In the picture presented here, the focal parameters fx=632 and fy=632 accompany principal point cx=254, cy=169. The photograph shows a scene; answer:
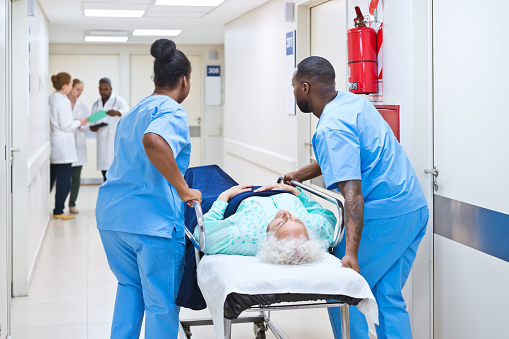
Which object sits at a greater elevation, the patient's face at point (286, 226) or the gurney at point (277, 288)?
the patient's face at point (286, 226)

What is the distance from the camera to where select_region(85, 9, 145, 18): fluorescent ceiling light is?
6.86 meters

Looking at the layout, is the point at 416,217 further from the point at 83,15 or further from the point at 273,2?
the point at 83,15

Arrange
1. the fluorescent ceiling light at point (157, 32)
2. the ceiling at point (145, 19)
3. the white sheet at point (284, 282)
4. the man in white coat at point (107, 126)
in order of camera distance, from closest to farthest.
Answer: the white sheet at point (284, 282) → the ceiling at point (145, 19) → the man in white coat at point (107, 126) → the fluorescent ceiling light at point (157, 32)

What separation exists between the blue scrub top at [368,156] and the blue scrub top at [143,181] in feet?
1.97

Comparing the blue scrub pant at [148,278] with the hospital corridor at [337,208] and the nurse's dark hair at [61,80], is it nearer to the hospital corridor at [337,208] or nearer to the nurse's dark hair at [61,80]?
the hospital corridor at [337,208]

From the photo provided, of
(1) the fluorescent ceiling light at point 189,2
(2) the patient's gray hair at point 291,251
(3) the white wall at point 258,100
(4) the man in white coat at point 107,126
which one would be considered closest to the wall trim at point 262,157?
(3) the white wall at point 258,100

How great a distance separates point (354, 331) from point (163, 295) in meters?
0.89

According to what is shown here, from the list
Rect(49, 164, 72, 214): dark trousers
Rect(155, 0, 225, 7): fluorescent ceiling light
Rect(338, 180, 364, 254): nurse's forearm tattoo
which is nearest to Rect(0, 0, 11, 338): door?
Rect(338, 180, 364, 254): nurse's forearm tattoo

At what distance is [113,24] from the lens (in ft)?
26.6

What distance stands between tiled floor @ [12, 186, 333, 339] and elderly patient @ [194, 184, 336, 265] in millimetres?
1181

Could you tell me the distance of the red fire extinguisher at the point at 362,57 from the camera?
11.2ft

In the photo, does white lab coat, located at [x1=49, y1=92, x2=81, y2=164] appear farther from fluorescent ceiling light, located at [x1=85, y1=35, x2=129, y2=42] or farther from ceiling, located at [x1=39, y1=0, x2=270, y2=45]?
fluorescent ceiling light, located at [x1=85, y1=35, x2=129, y2=42]

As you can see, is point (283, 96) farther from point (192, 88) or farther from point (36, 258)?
point (192, 88)

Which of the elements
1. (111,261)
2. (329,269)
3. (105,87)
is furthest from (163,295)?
(105,87)
